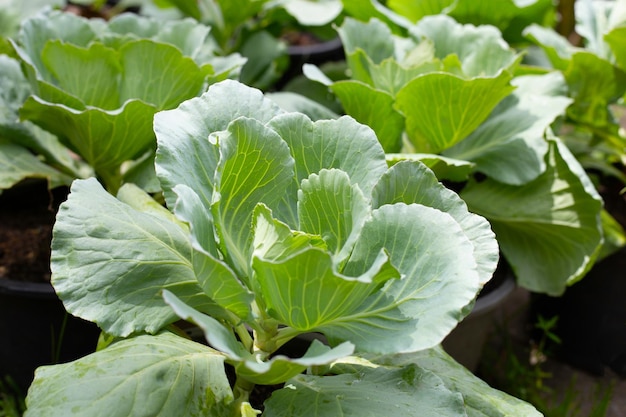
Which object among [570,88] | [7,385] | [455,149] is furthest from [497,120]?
[7,385]

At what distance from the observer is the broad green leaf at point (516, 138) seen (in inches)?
62.1

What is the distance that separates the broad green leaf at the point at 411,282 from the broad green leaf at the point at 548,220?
2.33ft

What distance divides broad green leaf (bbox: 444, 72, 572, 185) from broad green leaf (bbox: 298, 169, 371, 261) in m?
0.68

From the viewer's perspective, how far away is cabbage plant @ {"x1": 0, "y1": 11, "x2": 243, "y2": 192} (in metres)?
1.40

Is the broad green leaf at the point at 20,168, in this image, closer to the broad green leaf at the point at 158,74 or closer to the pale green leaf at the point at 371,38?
the broad green leaf at the point at 158,74

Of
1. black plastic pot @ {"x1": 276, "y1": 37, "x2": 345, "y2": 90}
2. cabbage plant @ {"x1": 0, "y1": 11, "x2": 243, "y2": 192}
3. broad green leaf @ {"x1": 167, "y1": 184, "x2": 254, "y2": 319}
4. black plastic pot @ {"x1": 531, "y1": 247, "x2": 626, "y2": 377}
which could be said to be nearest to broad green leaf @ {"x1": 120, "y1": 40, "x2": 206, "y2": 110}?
cabbage plant @ {"x1": 0, "y1": 11, "x2": 243, "y2": 192}

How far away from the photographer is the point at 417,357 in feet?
3.97

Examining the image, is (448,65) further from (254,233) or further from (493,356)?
(493,356)

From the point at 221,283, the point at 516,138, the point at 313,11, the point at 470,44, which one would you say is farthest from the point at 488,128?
the point at 221,283

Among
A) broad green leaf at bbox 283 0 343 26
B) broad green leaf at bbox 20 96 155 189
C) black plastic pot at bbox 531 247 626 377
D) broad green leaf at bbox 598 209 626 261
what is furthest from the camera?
broad green leaf at bbox 283 0 343 26

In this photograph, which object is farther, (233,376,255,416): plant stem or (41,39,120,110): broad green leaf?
(41,39,120,110): broad green leaf

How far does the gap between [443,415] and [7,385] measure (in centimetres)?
117

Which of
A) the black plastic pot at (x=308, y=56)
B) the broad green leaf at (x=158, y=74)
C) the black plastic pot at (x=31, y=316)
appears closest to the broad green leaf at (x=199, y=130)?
the broad green leaf at (x=158, y=74)

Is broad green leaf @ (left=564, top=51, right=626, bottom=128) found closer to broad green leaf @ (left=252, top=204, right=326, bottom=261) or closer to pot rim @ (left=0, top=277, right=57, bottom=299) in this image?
broad green leaf @ (left=252, top=204, right=326, bottom=261)
